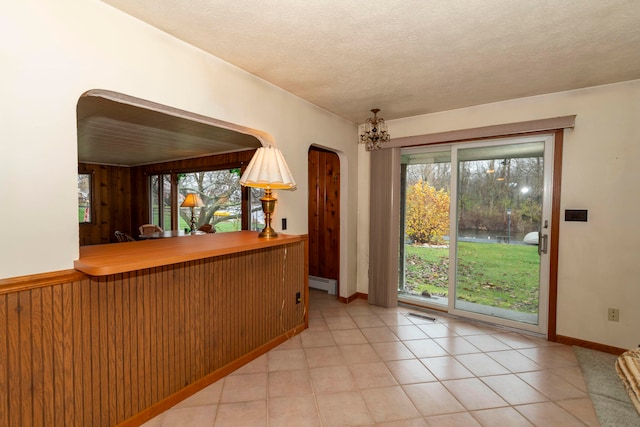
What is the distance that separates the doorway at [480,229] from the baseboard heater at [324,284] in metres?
0.95

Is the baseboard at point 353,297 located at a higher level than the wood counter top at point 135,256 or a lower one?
lower

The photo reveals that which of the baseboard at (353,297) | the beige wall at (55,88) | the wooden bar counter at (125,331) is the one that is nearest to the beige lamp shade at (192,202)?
the baseboard at (353,297)

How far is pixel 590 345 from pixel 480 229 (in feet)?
4.55

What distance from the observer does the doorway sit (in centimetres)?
296

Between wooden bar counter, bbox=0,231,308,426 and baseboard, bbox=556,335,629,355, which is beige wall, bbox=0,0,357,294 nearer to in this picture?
wooden bar counter, bbox=0,231,308,426

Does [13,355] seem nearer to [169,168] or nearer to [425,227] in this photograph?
[425,227]

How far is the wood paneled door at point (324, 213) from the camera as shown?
158 inches

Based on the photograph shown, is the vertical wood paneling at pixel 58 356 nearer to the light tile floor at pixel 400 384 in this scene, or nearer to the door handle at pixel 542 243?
the light tile floor at pixel 400 384

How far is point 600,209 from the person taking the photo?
2.58 m

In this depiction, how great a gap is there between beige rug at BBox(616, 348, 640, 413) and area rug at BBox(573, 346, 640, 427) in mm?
563

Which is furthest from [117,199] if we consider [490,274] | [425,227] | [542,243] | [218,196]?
[542,243]

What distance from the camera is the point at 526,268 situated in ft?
9.99

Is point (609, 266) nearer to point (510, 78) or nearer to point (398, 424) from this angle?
point (510, 78)

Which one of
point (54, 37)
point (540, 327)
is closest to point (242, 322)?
point (54, 37)
